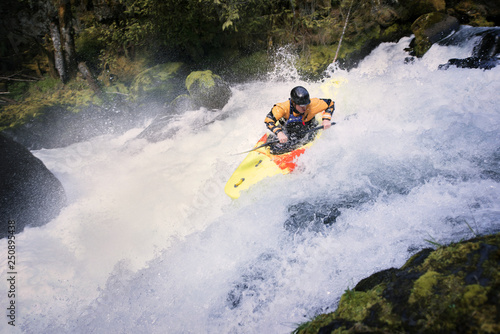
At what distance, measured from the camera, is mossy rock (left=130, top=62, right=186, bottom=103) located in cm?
762

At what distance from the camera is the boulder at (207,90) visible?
281 inches

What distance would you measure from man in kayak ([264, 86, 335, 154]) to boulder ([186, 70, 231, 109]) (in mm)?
3289

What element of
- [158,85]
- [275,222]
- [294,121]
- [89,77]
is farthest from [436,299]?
[89,77]

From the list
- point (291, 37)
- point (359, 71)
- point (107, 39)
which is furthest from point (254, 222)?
point (107, 39)

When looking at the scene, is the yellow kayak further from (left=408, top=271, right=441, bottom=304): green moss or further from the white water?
(left=408, top=271, right=441, bottom=304): green moss

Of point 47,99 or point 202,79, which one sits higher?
point 202,79

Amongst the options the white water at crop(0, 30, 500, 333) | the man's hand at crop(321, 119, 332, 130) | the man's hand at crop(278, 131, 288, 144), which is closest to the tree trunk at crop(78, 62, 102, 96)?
the white water at crop(0, 30, 500, 333)

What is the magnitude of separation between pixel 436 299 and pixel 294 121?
3.30 meters

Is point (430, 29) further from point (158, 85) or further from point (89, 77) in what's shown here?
point (89, 77)

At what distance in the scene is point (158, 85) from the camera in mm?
7621

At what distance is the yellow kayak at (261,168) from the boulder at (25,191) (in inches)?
164

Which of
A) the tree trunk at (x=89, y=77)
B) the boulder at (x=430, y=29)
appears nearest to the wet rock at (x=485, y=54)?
the boulder at (x=430, y=29)

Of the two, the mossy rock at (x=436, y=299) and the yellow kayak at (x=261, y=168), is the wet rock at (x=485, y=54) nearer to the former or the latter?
the yellow kayak at (x=261, y=168)

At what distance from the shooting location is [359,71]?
21.9ft
